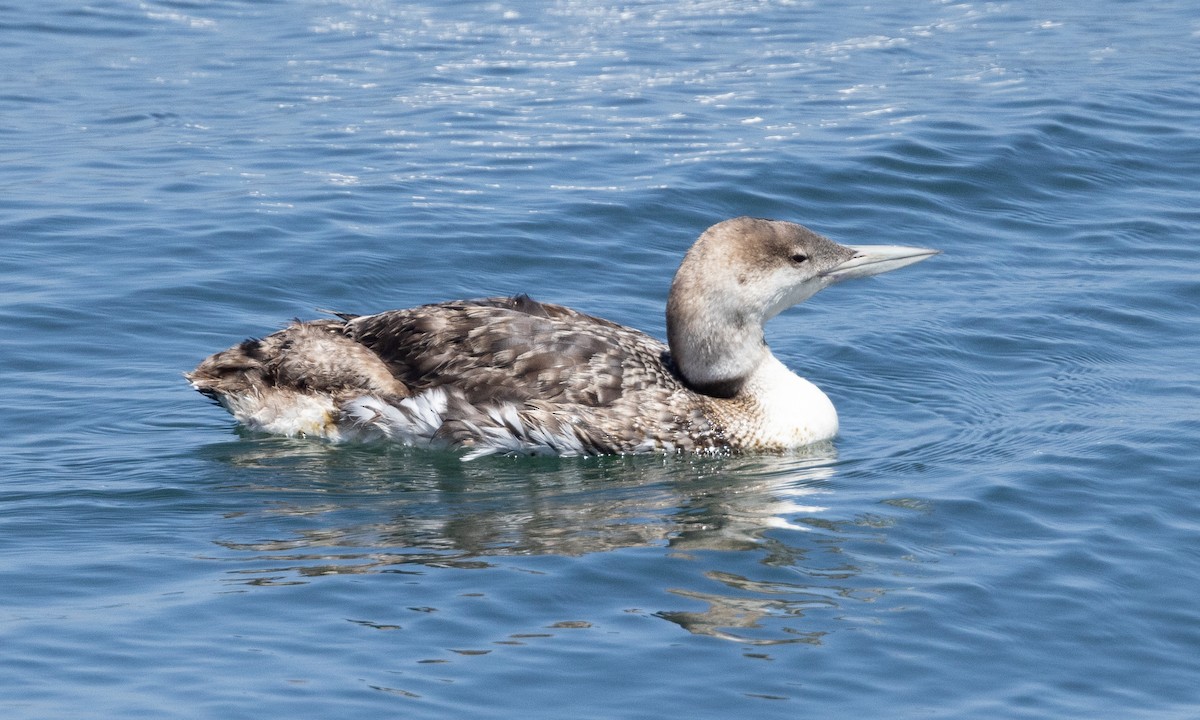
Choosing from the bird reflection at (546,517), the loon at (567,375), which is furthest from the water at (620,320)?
the loon at (567,375)

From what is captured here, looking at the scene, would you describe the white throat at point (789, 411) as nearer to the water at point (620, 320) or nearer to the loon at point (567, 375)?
the loon at point (567, 375)

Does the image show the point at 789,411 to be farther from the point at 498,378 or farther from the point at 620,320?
A: the point at 620,320

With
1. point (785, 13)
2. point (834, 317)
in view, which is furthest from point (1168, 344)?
point (785, 13)

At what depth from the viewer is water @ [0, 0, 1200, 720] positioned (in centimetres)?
621

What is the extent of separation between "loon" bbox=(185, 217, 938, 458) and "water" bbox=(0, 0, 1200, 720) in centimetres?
18

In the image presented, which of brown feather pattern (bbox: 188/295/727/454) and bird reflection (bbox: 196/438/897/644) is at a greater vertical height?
brown feather pattern (bbox: 188/295/727/454)

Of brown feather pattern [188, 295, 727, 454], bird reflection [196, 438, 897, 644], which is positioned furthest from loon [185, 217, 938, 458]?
bird reflection [196, 438, 897, 644]

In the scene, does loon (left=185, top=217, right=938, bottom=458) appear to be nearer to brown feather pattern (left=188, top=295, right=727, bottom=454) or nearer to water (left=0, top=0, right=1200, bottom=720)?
brown feather pattern (left=188, top=295, right=727, bottom=454)

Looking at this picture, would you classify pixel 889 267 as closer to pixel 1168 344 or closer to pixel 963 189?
pixel 1168 344

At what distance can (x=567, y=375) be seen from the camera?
8773mm

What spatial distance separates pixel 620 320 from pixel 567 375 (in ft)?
7.22

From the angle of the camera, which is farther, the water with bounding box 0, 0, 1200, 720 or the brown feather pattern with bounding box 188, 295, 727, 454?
the brown feather pattern with bounding box 188, 295, 727, 454

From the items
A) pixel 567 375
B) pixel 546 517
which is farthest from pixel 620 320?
pixel 546 517

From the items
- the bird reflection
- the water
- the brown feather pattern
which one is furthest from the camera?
the brown feather pattern
